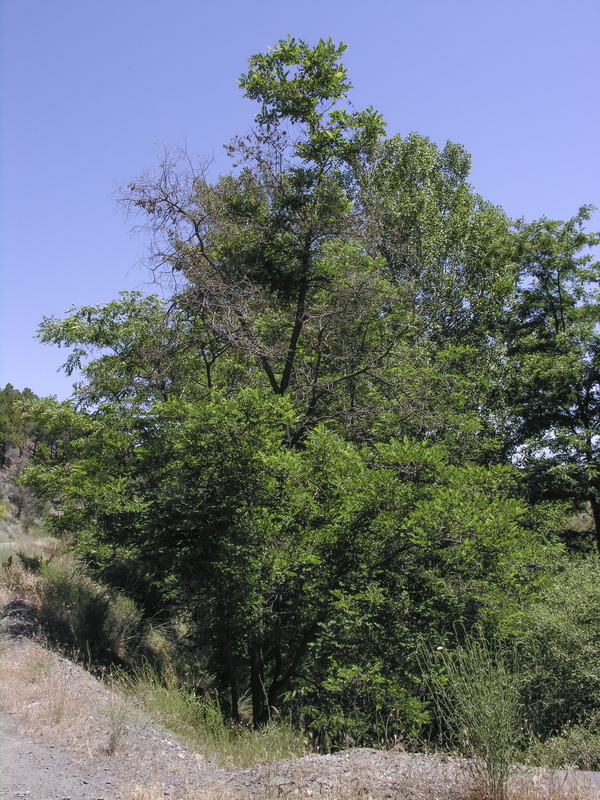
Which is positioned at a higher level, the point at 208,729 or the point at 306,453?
the point at 306,453

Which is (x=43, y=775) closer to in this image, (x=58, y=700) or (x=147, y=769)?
(x=147, y=769)

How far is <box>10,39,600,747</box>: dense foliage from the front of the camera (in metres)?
7.56

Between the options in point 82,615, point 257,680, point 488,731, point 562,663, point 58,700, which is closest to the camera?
point 488,731

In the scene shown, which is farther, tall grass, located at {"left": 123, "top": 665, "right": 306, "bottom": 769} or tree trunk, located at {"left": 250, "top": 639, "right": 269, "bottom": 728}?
tree trunk, located at {"left": 250, "top": 639, "right": 269, "bottom": 728}

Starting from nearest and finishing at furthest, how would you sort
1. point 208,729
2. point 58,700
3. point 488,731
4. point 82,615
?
point 488,731, point 58,700, point 208,729, point 82,615

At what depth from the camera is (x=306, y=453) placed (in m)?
8.81

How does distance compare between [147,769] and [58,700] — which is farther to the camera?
[58,700]

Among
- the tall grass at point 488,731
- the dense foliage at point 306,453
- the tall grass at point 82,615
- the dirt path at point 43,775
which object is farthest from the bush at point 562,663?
the tall grass at point 82,615

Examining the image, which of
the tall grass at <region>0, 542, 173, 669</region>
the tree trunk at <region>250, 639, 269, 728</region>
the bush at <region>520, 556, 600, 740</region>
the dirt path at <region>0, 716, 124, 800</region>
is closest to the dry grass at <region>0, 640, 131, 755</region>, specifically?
the dirt path at <region>0, 716, 124, 800</region>

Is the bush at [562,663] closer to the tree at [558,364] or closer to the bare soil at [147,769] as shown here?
the bare soil at [147,769]

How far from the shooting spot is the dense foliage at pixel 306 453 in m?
7.56

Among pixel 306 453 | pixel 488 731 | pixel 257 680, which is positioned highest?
pixel 306 453

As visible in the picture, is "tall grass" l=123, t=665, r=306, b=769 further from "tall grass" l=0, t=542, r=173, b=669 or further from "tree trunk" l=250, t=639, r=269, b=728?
"tall grass" l=0, t=542, r=173, b=669

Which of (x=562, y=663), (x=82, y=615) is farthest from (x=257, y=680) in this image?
(x=562, y=663)
